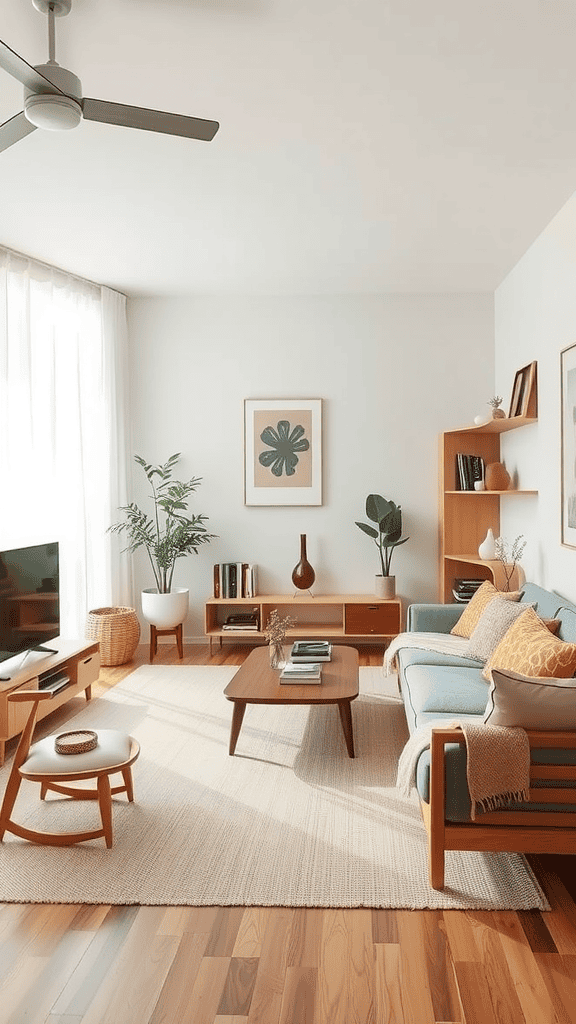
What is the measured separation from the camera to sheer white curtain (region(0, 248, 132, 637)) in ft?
16.5

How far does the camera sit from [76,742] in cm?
307

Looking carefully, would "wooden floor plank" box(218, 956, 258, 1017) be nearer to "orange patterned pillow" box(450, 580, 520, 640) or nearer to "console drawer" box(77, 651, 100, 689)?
"orange patterned pillow" box(450, 580, 520, 640)

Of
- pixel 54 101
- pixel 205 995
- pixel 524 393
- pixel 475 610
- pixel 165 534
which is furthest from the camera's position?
pixel 165 534

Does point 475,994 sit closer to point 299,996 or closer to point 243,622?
point 299,996

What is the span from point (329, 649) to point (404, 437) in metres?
2.40

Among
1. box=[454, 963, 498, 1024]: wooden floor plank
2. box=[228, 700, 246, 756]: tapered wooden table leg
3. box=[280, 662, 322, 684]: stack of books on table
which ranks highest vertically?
box=[280, 662, 322, 684]: stack of books on table

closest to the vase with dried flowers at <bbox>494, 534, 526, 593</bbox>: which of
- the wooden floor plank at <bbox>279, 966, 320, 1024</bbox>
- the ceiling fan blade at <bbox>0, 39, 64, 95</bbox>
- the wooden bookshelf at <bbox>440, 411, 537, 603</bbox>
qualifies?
the wooden bookshelf at <bbox>440, 411, 537, 603</bbox>

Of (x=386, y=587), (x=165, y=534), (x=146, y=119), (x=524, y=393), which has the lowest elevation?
(x=386, y=587)

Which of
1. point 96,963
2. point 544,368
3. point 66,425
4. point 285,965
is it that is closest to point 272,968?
point 285,965

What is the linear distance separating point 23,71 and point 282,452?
14.4 ft

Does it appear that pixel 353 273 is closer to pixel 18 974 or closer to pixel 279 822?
pixel 279 822

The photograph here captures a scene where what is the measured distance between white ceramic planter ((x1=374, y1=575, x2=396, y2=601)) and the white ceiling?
7.52ft

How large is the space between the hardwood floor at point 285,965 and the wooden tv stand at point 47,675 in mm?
1321

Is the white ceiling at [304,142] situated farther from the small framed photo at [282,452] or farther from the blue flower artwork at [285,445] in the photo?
the blue flower artwork at [285,445]
